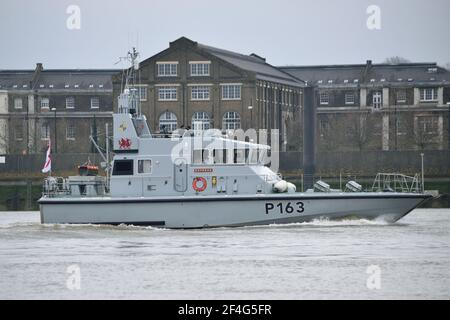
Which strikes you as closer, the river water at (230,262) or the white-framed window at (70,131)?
the river water at (230,262)

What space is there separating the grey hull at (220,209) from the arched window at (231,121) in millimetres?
43213

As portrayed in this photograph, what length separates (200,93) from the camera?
8450cm

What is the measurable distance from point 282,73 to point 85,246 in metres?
60.0

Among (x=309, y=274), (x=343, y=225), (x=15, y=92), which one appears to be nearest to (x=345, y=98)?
(x=15, y=92)

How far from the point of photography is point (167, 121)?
8338 cm

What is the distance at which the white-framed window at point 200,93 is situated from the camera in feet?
277

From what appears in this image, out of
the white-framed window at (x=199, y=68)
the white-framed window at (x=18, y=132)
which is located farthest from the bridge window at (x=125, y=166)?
the white-framed window at (x=18, y=132)

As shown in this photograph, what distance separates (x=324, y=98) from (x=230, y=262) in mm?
65254

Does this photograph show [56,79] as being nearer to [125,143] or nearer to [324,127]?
[324,127]

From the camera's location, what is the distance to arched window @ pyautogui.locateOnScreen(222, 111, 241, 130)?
83250 mm

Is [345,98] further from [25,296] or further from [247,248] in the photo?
[25,296]

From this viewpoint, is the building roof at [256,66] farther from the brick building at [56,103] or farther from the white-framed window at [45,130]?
the white-framed window at [45,130]
